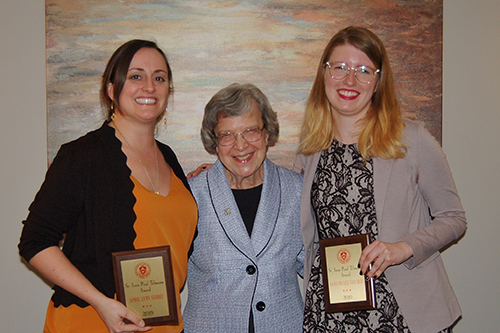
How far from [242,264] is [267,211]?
0.99 feet

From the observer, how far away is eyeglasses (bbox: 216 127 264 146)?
2.34 meters

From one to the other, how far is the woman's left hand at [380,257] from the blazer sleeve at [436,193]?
0.28 feet

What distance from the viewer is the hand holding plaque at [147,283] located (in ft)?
5.85

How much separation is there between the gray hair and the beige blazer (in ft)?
2.07

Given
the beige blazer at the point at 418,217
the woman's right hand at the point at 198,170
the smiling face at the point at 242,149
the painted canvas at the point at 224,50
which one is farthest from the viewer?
the painted canvas at the point at 224,50

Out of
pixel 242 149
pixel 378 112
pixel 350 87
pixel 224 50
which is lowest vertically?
pixel 242 149

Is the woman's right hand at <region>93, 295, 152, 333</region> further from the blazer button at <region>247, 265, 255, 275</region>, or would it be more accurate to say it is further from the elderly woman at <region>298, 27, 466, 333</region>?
the elderly woman at <region>298, 27, 466, 333</region>

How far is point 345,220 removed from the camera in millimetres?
2135

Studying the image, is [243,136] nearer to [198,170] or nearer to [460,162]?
[198,170]

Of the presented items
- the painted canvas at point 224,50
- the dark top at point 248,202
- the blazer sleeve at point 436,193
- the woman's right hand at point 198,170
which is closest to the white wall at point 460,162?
the painted canvas at point 224,50

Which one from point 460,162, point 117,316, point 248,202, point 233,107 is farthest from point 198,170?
point 460,162

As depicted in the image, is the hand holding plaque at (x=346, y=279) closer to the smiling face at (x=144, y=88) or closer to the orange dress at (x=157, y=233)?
the orange dress at (x=157, y=233)


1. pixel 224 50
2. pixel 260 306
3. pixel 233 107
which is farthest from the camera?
pixel 224 50

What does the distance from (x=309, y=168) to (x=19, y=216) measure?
1869 mm
